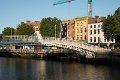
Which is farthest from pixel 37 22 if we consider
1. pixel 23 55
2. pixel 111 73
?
pixel 111 73

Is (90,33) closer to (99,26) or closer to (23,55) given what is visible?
(99,26)

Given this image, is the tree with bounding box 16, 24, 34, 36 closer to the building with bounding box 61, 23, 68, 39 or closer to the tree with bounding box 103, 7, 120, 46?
the building with bounding box 61, 23, 68, 39

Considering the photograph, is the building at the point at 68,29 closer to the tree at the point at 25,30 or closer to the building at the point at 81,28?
the building at the point at 81,28

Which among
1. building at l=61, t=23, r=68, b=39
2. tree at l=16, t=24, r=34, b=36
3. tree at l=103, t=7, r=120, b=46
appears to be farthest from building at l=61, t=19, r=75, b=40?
tree at l=103, t=7, r=120, b=46

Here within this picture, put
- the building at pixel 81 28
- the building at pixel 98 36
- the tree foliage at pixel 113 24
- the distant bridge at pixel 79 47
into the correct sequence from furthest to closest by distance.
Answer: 1. the building at pixel 81 28
2. the building at pixel 98 36
3. the tree foliage at pixel 113 24
4. the distant bridge at pixel 79 47

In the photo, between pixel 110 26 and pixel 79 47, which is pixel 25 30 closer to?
pixel 110 26

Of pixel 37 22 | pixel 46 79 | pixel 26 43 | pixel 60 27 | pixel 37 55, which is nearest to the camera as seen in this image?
pixel 46 79

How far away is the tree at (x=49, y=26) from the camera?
108 metres

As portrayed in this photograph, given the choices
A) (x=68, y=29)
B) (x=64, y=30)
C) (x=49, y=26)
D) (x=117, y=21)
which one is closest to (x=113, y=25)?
(x=117, y=21)

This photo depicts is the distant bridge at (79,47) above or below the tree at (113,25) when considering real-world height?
below

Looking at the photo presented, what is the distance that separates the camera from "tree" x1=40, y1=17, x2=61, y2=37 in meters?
108

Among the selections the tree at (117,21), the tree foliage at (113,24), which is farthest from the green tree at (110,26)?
the tree at (117,21)

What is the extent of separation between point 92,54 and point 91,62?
6.35 feet

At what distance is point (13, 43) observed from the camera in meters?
77.7
